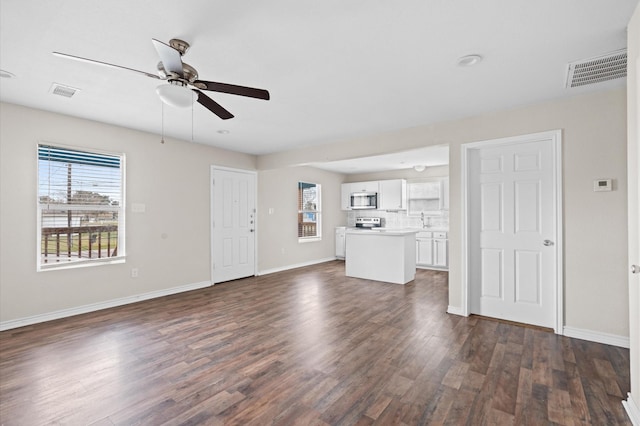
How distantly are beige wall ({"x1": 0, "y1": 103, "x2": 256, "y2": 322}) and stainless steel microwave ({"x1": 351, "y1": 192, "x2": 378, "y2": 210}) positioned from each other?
329cm

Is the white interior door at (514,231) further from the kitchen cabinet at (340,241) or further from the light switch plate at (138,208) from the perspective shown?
the kitchen cabinet at (340,241)

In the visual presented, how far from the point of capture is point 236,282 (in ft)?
18.9

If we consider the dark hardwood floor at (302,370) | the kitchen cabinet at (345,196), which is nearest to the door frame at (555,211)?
the dark hardwood floor at (302,370)

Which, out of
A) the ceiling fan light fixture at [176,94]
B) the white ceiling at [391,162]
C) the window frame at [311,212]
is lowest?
the window frame at [311,212]

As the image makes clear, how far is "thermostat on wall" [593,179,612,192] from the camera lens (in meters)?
2.97

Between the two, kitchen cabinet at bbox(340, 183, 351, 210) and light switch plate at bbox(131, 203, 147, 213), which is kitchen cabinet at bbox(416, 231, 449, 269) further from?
light switch plate at bbox(131, 203, 147, 213)

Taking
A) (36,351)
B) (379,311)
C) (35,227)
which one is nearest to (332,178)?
(379,311)

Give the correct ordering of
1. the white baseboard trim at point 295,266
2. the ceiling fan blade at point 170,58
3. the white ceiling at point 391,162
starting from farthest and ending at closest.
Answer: the white baseboard trim at point 295,266, the white ceiling at point 391,162, the ceiling fan blade at point 170,58

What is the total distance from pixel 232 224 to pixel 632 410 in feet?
17.9

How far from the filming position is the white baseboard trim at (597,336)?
9.48 feet

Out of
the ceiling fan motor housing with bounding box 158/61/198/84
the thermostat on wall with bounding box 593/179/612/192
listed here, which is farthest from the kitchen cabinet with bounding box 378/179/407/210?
the ceiling fan motor housing with bounding box 158/61/198/84

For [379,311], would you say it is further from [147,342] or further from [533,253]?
[147,342]

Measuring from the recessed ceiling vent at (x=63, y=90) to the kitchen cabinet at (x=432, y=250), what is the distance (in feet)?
21.5

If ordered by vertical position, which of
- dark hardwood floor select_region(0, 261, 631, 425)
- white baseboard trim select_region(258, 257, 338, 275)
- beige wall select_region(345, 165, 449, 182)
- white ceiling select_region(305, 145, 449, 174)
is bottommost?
dark hardwood floor select_region(0, 261, 631, 425)
